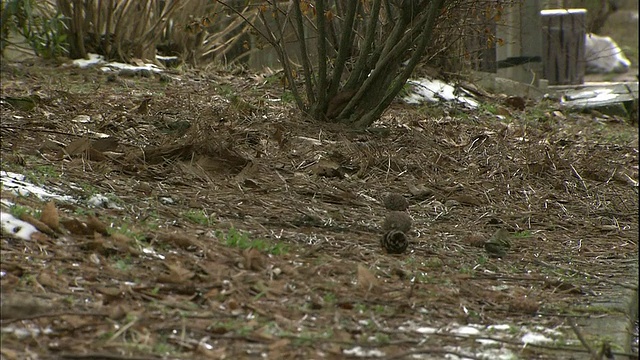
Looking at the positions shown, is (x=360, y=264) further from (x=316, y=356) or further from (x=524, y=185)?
(x=524, y=185)

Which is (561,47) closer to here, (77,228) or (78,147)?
(78,147)

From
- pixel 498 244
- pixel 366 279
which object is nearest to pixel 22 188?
pixel 366 279

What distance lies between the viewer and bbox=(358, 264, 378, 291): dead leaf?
10.2ft

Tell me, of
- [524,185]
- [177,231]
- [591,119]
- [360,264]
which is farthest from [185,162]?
[591,119]

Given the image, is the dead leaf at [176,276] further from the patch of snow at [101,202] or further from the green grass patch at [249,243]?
the patch of snow at [101,202]

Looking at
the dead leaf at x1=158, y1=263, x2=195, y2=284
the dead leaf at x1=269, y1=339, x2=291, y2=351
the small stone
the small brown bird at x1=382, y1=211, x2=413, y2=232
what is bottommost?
the small stone

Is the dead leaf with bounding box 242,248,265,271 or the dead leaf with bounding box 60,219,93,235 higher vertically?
the dead leaf with bounding box 60,219,93,235

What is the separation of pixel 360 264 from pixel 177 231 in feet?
2.31

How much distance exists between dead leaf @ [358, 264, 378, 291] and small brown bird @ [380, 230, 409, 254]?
0.47 m

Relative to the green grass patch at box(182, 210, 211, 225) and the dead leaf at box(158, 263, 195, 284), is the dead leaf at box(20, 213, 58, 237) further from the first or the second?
the green grass patch at box(182, 210, 211, 225)

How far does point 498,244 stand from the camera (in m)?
3.95

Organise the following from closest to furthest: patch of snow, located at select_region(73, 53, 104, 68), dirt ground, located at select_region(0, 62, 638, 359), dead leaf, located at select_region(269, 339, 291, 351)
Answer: dead leaf, located at select_region(269, 339, 291, 351) < dirt ground, located at select_region(0, 62, 638, 359) < patch of snow, located at select_region(73, 53, 104, 68)

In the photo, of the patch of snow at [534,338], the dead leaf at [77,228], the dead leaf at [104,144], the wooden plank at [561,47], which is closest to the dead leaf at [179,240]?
the dead leaf at [77,228]

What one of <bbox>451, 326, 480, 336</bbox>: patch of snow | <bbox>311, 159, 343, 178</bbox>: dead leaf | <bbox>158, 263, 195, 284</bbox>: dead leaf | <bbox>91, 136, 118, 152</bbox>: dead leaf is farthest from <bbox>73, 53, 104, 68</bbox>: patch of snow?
<bbox>451, 326, 480, 336</bbox>: patch of snow
